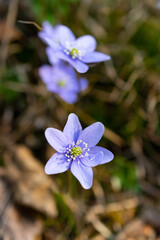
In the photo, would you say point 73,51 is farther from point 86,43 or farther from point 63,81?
point 63,81

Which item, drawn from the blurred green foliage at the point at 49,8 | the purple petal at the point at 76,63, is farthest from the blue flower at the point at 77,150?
the blurred green foliage at the point at 49,8

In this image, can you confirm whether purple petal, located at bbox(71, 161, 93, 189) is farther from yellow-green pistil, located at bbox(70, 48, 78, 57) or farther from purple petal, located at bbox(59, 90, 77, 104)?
purple petal, located at bbox(59, 90, 77, 104)

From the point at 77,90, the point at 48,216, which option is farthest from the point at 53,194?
the point at 77,90

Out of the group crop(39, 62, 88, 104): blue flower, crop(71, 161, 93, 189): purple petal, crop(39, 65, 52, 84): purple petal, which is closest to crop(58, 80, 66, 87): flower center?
crop(39, 62, 88, 104): blue flower

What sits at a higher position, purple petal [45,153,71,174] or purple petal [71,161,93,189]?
purple petal [71,161,93,189]

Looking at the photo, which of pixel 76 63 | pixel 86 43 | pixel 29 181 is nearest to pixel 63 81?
pixel 86 43

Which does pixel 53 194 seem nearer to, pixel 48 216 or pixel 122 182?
pixel 48 216
